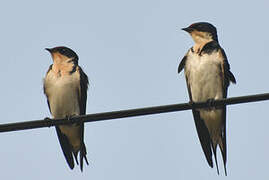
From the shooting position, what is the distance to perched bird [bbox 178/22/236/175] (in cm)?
803

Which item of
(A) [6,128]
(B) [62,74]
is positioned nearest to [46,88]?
(B) [62,74]

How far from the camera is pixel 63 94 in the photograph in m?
8.50

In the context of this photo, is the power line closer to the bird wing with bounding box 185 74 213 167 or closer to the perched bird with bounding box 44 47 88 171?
the bird wing with bounding box 185 74 213 167

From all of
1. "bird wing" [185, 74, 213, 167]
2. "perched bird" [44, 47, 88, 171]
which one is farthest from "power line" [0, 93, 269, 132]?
"perched bird" [44, 47, 88, 171]

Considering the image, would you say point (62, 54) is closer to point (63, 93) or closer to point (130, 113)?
point (63, 93)

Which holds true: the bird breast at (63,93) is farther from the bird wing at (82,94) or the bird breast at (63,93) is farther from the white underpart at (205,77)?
the white underpart at (205,77)

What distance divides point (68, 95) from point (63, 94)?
2.8 inches

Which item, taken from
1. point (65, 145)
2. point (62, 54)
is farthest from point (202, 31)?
point (65, 145)

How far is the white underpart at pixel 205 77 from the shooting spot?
8.00 m

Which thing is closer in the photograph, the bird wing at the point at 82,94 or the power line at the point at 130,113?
the power line at the point at 130,113

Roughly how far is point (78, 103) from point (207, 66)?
188cm

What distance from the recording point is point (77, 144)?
897 centimetres

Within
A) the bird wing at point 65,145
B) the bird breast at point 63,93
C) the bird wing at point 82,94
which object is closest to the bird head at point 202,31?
the bird wing at point 82,94

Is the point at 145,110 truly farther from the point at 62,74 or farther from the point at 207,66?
the point at 62,74
